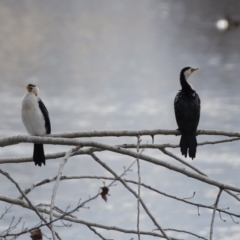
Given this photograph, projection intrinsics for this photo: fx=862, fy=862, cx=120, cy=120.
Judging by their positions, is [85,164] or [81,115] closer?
[85,164]

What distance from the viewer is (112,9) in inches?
1652

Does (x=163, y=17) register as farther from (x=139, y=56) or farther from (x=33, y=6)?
(x=139, y=56)

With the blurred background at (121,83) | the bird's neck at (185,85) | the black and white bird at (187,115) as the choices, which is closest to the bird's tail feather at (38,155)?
the black and white bird at (187,115)

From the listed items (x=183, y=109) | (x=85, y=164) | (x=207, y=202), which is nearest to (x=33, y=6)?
(x=85, y=164)

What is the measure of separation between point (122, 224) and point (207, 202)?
1.74 metres

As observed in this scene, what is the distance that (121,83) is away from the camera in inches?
1025

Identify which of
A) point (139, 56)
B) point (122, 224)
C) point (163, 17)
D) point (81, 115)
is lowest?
point (122, 224)

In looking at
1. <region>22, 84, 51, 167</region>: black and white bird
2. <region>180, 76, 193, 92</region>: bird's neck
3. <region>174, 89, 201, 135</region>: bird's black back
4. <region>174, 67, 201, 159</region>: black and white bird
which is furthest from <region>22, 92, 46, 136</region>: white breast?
<region>180, 76, 193, 92</region>: bird's neck

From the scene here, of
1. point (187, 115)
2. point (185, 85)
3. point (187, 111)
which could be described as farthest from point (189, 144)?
point (185, 85)

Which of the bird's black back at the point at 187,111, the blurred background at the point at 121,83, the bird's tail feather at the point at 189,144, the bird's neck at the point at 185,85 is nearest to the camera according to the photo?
the bird's tail feather at the point at 189,144

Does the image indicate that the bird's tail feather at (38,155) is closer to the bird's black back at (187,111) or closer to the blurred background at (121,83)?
the bird's black back at (187,111)

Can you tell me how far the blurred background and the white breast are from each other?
6578 millimetres

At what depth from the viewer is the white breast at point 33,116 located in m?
5.43

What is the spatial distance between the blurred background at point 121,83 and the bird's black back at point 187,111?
19.4 feet
